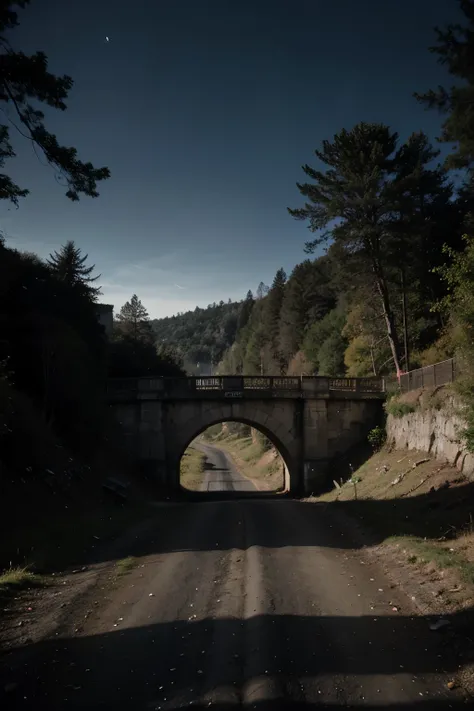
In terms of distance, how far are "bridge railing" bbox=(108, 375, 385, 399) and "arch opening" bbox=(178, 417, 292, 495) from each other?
6.13ft

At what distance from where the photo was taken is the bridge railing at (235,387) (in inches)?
1142

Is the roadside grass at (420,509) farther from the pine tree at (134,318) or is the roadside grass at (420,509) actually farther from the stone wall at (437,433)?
the pine tree at (134,318)

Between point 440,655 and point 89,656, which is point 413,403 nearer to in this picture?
point 440,655

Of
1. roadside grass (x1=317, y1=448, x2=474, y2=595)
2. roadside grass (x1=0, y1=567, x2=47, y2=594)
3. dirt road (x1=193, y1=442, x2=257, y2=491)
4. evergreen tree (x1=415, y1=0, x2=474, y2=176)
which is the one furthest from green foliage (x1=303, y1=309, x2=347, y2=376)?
roadside grass (x1=0, y1=567, x2=47, y2=594)

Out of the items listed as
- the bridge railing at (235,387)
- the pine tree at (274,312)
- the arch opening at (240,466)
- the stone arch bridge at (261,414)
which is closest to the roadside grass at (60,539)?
the stone arch bridge at (261,414)

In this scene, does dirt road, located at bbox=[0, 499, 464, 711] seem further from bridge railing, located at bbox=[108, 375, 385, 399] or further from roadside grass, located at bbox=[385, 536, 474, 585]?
bridge railing, located at bbox=[108, 375, 385, 399]

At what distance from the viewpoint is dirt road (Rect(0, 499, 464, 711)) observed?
513cm

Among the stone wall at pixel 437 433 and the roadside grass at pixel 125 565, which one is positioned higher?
the stone wall at pixel 437 433

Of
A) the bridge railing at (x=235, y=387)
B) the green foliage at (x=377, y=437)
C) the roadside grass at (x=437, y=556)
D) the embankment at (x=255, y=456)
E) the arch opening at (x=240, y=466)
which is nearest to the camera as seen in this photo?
the roadside grass at (x=437, y=556)

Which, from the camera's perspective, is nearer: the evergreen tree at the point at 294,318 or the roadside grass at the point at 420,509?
the roadside grass at the point at 420,509

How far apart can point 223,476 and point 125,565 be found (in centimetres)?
4422

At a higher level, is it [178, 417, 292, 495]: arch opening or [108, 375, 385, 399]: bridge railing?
[108, 375, 385, 399]: bridge railing

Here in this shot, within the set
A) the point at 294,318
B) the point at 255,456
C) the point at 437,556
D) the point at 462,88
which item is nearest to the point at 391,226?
the point at 462,88

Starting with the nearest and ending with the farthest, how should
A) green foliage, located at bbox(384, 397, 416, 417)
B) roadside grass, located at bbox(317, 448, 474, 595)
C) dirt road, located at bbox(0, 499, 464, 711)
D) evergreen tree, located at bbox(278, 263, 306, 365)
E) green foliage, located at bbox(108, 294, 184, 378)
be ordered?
dirt road, located at bbox(0, 499, 464, 711) < roadside grass, located at bbox(317, 448, 474, 595) < green foliage, located at bbox(384, 397, 416, 417) < green foliage, located at bbox(108, 294, 184, 378) < evergreen tree, located at bbox(278, 263, 306, 365)
